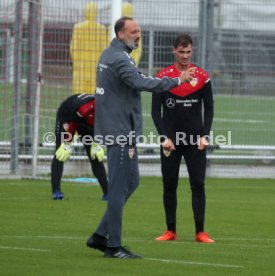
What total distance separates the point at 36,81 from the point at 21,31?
100 centimetres

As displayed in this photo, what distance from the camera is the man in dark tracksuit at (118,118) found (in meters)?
9.38

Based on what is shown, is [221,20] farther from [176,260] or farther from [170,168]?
[176,260]

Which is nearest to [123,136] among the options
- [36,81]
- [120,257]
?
[120,257]

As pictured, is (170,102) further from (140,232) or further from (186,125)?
(140,232)

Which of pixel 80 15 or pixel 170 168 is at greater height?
pixel 80 15

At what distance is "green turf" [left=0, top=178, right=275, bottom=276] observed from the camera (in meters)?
9.13

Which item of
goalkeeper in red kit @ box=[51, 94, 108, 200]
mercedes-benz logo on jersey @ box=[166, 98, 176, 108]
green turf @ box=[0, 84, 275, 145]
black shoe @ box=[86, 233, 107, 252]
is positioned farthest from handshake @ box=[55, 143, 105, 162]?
black shoe @ box=[86, 233, 107, 252]

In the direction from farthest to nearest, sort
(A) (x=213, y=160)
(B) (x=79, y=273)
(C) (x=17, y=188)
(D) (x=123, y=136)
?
1. (A) (x=213, y=160)
2. (C) (x=17, y=188)
3. (D) (x=123, y=136)
4. (B) (x=79, y=273)

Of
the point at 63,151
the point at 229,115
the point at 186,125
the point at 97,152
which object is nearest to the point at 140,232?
the point at 186,125

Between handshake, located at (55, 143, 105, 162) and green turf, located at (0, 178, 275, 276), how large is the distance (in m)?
0.58

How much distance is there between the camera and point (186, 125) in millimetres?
Result: 11156

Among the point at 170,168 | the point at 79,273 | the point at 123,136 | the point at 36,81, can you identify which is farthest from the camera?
the point at 36,81

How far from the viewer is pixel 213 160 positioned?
1966 cm

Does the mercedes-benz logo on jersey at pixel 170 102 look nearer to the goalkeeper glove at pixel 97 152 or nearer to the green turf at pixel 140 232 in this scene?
the green turf at pixel 140 232
